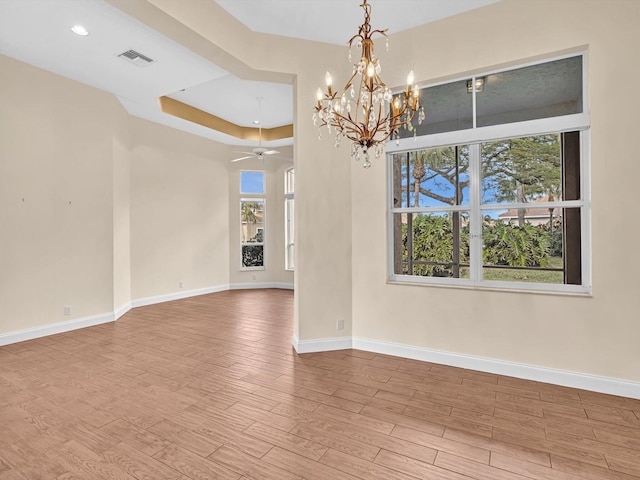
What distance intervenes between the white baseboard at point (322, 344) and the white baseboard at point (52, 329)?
126 inches

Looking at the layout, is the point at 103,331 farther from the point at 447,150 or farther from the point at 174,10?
the point at 447,150

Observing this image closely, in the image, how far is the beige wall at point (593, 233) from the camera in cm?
277

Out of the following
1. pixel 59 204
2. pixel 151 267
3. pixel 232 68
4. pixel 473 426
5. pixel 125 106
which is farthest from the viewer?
pixel 151 267

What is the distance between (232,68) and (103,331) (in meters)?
3.87

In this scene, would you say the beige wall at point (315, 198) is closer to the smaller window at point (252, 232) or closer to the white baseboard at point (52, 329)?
the white baseboard at point (52, 329)

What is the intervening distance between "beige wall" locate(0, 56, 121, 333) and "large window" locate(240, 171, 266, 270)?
341 cm

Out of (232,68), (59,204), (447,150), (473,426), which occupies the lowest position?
(473,426)

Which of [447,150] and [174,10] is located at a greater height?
[174,10]

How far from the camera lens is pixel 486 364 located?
3.24 meters

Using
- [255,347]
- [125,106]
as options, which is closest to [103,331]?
[255,347]

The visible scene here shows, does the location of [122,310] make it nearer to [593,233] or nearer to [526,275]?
[526,275]

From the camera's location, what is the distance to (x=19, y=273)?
169 inches

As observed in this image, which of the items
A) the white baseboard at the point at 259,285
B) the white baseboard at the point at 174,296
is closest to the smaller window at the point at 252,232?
the white baseboard at the point at 259,285

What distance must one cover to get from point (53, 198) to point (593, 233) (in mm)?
6140
